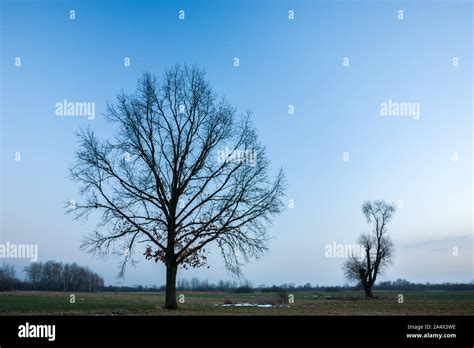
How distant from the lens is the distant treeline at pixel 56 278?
11519cm

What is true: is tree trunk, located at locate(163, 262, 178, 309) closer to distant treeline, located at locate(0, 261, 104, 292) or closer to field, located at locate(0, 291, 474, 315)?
field, located at locate(0, 291, 474, 315)

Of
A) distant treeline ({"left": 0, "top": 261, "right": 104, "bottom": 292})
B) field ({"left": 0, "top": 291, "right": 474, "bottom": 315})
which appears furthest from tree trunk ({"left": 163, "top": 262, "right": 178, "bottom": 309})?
distant treeline ({"left": 0, "top": 261, "right": 104, "bottom": 292})

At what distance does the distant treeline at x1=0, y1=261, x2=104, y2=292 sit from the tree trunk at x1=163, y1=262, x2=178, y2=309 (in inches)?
3803

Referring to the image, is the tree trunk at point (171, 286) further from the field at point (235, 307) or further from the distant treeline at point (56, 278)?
the distant treeline at point (56, 278)

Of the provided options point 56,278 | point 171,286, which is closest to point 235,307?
point 171,286

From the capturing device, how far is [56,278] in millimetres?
115250

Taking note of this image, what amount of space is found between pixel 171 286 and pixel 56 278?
102 metres

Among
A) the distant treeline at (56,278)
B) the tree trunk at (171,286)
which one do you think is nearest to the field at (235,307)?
the tree trunk at (171,286)

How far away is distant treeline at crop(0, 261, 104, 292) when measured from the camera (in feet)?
378
